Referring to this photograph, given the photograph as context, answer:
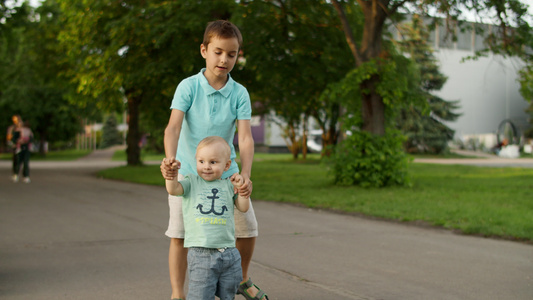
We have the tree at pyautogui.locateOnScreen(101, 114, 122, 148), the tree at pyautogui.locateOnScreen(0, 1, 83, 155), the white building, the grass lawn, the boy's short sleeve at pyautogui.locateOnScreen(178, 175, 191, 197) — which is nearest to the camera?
the boy's short sleeve at pyautogui.locateOnScreen(178, 175, 191, 197)

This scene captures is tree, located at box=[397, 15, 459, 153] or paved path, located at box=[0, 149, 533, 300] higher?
tree, located at box=[397, 15, 459, 153]

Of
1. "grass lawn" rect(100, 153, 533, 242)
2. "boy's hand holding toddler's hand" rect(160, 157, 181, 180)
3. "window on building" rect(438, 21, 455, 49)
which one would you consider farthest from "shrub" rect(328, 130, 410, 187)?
"boy's hand holding toddler's hand" rect(160, 157, 181, 180)

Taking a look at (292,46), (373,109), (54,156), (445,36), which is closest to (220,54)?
(373,109)

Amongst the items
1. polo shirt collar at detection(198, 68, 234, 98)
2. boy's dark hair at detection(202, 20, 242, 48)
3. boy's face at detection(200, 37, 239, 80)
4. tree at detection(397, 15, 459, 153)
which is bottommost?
polo shirt collar at detection(198, 68, 234, 98)

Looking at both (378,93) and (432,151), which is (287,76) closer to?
(378,93)

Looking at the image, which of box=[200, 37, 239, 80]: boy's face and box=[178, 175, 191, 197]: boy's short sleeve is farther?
box=[200, 37, 239, 80]: boy's face

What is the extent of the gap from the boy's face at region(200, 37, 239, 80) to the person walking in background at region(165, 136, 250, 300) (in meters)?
0.47

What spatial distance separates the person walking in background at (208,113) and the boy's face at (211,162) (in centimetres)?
21

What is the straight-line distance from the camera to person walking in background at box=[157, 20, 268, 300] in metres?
3.62

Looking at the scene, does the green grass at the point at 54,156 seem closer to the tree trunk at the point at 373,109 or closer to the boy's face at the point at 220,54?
the tree trunk at the point at 373,109

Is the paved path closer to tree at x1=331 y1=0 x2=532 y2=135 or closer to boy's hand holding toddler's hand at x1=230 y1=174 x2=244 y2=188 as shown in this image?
boy's hand holding toddler's hand at x1=230 y1=174 x2=244 y2=188

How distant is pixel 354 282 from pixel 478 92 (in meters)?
54.8

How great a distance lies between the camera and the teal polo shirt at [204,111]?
375 centimetres

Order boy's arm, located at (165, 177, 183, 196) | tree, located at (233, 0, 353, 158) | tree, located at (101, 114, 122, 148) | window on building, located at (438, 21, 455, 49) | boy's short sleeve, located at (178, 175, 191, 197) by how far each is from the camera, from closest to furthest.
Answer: boy's arm, located at (165, 177, 183, 196)
boy's short sleeve, located at (178, 175, 191, 197)
window on building, located at (438, 21, 455, 49)
tree, located at (233, 0, 353, 158)
tree, located at (101, 114, 122, 148)
